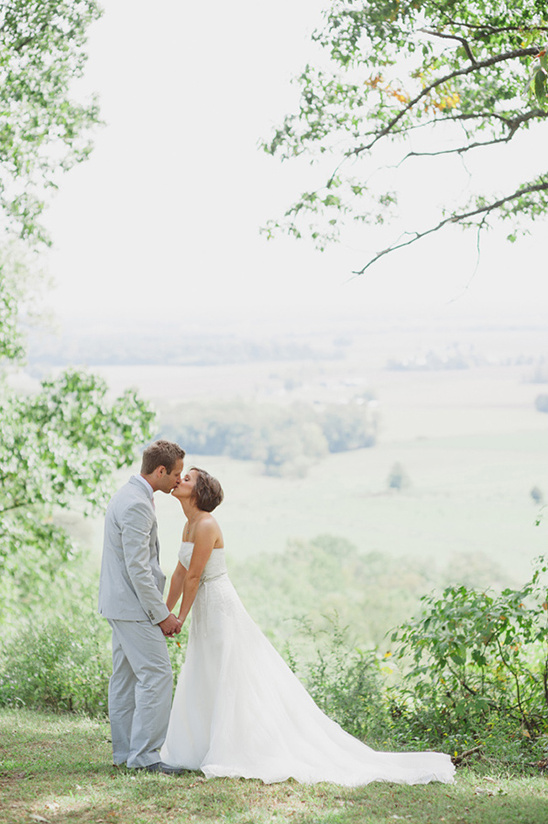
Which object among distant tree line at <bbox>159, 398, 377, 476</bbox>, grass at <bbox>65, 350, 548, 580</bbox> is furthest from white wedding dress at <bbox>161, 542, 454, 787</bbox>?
distant tree line at <bbox>159, 398, 377, 476</bbox>

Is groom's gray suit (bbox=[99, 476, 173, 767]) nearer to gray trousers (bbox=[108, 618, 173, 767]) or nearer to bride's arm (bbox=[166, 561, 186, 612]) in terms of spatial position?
gray trousers (bbox=[108, 618, 173, 767])

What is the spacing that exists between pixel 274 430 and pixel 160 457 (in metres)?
65.0

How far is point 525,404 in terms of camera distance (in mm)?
73625

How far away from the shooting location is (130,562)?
483 cm

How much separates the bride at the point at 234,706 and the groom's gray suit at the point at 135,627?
212 millimetres

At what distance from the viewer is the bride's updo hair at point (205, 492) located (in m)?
5.15

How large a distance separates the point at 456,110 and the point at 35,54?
15.9 feet

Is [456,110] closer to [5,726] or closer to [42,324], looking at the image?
[5,726]

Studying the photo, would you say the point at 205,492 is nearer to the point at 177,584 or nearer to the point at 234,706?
the point at 177,584

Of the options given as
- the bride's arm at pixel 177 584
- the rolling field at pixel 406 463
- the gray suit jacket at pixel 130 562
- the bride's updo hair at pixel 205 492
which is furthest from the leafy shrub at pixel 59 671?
the rolling field at pixel 406 463

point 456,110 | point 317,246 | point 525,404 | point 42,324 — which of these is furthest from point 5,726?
point 525,404

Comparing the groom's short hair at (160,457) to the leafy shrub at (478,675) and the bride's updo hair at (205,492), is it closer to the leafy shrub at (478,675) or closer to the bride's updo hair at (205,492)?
the bride's updo hair at (205,492)

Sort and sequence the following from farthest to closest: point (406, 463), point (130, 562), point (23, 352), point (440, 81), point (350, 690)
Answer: point (406, 463) < point (23, 352) < point (440, 81) < point (350, 690) < point (130, 562)

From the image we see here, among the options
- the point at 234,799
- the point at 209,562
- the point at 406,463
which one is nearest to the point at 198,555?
the point at 209,562
